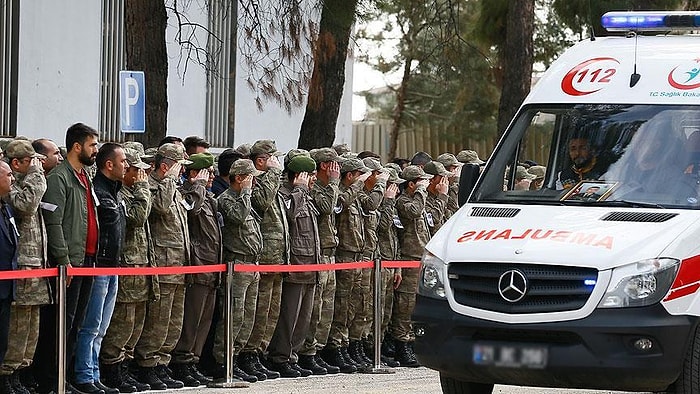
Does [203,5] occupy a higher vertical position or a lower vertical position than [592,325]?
higher

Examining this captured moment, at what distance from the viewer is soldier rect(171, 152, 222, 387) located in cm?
1254

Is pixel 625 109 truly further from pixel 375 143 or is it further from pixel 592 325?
pixel 375 143

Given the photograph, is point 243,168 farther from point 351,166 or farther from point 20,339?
point 20,339

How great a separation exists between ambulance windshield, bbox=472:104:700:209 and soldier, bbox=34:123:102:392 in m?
3.11

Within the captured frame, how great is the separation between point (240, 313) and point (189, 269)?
0.84m

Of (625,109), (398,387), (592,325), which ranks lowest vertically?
(398,387)

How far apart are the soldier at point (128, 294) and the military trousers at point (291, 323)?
1.77m

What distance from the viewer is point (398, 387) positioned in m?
12.7

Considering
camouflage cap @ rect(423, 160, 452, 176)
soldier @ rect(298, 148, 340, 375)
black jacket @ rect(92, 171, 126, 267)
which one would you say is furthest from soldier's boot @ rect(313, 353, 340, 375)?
black jacket @ rect(92, 171, 126, 267)

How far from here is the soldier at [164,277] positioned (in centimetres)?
1213

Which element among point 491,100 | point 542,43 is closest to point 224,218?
point 542,43

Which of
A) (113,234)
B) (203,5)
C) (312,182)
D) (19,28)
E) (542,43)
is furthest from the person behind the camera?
(542,43)

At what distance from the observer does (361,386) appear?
41.9 ft

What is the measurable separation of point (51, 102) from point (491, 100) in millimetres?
20746
